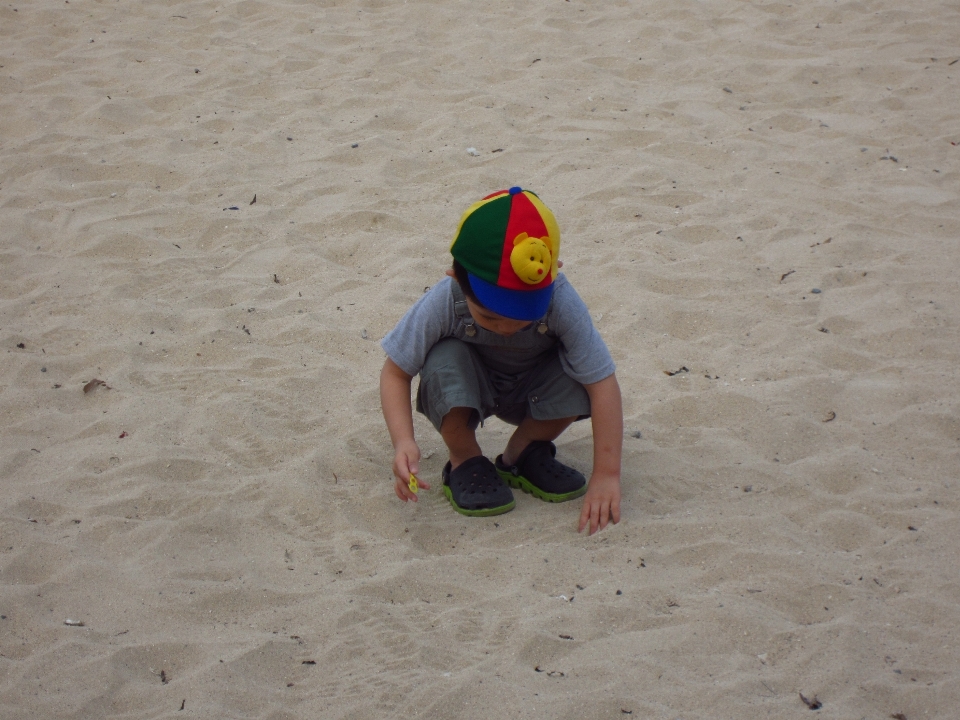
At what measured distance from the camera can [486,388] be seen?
2.60m

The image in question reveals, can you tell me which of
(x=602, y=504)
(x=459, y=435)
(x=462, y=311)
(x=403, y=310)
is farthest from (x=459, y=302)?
(x=403, y=310)

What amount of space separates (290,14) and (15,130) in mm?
2027

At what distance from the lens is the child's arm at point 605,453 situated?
2.48 metres

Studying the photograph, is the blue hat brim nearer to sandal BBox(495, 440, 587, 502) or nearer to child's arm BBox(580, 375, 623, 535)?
child's arm BBox(580, 375, 623, 535)

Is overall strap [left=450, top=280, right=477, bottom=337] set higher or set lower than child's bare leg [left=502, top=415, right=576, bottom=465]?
higher

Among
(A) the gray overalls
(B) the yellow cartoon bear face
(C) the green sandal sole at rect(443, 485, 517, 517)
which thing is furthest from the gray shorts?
(B) the yellow cartoon bear face

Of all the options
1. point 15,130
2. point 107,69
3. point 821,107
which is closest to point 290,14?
point 107,69

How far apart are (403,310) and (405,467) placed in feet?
4.02

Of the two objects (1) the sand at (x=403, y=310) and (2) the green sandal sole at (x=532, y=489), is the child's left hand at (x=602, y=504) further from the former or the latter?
(2) the green sandal sole at (x=532, y=489)

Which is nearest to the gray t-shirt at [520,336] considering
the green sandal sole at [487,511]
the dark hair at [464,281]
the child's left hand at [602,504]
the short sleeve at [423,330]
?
the short sleeve at [423,330]

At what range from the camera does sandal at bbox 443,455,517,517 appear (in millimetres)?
2574

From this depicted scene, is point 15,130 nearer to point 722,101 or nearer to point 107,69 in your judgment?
point 107,69

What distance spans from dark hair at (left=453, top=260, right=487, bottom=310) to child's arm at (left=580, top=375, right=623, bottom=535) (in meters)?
0.38

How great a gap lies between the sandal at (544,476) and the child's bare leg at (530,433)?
0.02 meters
